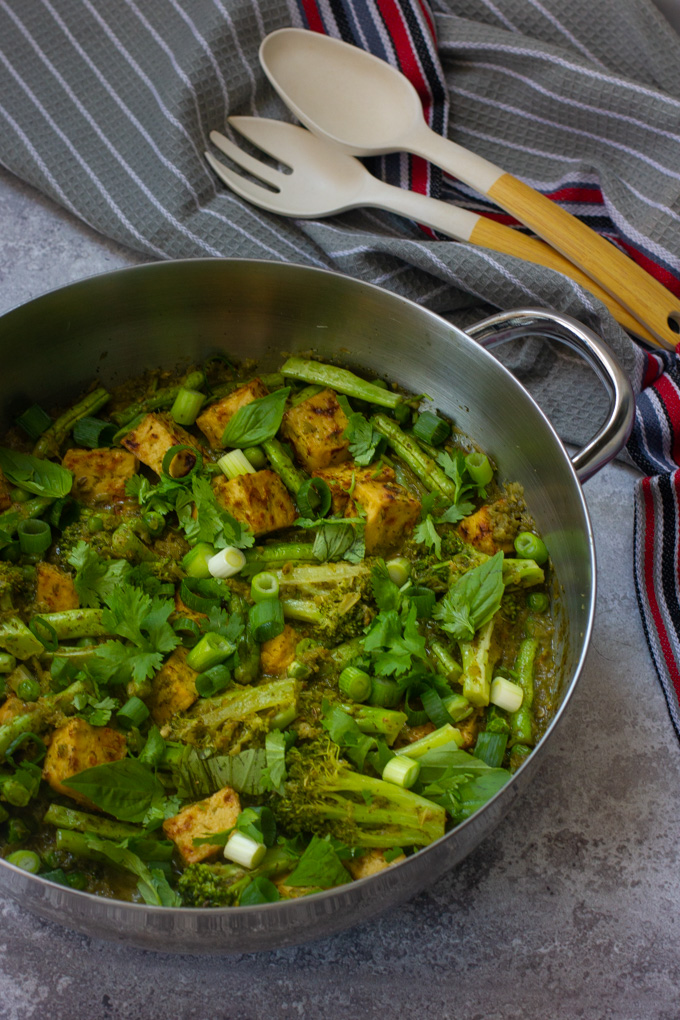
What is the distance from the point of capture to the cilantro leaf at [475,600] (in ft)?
Result: 7.75

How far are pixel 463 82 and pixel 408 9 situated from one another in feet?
1.07

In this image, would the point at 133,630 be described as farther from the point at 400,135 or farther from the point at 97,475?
the point at 400,135

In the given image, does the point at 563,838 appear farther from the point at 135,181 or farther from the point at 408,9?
the point at 408,9

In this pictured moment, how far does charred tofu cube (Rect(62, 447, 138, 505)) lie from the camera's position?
2.68 metres

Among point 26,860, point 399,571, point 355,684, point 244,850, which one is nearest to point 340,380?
point 399,571

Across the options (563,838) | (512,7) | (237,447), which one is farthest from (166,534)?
(512,7)

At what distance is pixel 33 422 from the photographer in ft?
8.98

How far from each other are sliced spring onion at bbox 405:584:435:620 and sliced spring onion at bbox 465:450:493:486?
17.1 inches

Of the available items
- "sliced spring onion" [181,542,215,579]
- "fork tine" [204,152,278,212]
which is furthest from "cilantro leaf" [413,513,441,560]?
"fork tine" [204,152,278,212]

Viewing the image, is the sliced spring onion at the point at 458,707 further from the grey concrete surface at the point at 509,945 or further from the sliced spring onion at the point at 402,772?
the grey concrete surface at the point at 509,945

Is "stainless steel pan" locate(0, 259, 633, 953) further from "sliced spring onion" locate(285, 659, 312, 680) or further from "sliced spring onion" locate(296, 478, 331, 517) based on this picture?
"sliced spring onion" locate(285, 659, 312, 680)

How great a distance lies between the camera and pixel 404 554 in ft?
8.68

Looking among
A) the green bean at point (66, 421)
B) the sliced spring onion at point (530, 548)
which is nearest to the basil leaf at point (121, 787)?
the green bean at point (66, 421)

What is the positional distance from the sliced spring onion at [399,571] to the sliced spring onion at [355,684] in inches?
13.3
